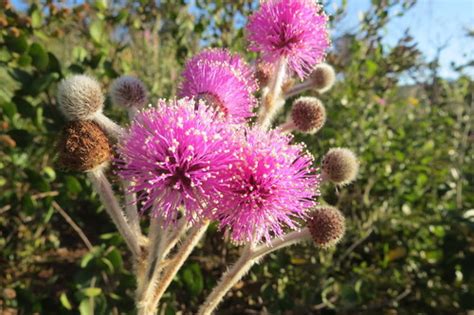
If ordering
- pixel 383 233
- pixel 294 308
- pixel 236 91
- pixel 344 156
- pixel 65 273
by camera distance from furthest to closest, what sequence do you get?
pixel 383 233 < pixel 65 273 < pixel 294 308 < pixel 344 156 < pixel 236 91

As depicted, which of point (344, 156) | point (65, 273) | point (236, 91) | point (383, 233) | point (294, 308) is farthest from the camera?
point (383, 233)

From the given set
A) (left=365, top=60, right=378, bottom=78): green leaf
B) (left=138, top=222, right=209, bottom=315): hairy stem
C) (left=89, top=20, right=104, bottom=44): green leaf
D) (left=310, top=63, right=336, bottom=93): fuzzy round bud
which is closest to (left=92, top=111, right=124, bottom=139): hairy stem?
(left=138, top=222, right=209, bottom=315): hairy stem

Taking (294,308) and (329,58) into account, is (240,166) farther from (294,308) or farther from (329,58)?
(329,58)

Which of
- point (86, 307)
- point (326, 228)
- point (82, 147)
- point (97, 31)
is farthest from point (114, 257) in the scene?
point (97, 31)

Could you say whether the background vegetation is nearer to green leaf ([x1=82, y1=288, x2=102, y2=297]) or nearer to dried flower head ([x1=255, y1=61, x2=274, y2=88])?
green leaf ([x1=82, y1=288, x2=102, y2=297])

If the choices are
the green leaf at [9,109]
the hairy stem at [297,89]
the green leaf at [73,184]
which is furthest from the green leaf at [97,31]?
the hairy stem at [297,89]

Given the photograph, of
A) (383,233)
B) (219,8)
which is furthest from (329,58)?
(383,233)

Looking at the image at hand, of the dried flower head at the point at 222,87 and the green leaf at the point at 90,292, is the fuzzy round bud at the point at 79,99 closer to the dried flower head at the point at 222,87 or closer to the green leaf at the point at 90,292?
the dried flower head at the point at 222,87
